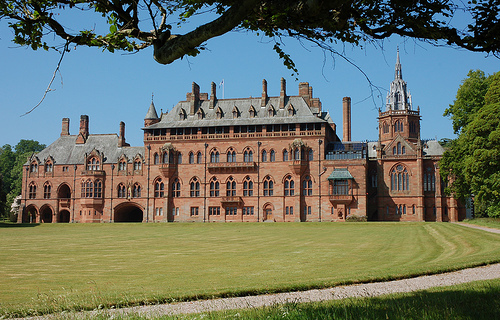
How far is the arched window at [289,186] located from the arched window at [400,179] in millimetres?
13935

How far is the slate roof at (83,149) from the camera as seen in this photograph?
245 ft

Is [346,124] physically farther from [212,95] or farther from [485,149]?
[485,149]

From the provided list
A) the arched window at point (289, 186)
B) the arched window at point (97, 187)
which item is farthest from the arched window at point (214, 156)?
the arched window at point (97, 187)

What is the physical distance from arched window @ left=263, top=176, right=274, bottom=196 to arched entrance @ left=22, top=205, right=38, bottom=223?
37910 mm

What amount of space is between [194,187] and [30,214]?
27.6 m

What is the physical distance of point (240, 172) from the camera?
6781 centimetres

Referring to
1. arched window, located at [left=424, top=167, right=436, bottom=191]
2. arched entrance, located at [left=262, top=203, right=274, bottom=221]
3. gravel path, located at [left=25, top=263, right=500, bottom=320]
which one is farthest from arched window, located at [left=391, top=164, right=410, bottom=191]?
gravel path, located at [left=25, top=263, right=500, bottom=320]

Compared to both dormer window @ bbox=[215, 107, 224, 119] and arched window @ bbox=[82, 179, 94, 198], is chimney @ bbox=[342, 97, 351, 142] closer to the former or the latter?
dormer window @ bbox=[215, 107, 224, 119]

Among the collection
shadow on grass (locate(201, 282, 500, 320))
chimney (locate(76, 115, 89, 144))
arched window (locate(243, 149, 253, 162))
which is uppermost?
chimney (locate(76, 115, 89, 144))

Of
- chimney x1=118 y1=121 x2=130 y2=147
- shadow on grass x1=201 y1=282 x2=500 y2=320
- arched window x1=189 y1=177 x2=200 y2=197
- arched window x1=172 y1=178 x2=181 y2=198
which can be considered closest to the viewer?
shadow on grass x1=201 y1=282 x2=500 y2=320

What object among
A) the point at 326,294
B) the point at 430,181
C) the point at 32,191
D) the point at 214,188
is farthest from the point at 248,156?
the point at 326,294

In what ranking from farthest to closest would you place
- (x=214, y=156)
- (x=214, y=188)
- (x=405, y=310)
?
(x=214, y=156), (x=214, y=188), (x=405, y=310)

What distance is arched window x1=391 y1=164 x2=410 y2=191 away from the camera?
2581 inches

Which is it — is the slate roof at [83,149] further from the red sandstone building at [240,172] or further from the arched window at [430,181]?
the arched window at [430,181]
